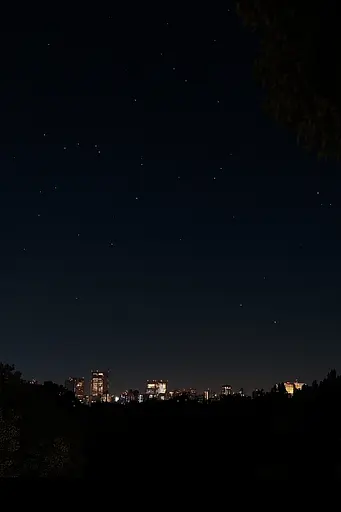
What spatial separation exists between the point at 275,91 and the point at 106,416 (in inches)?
387

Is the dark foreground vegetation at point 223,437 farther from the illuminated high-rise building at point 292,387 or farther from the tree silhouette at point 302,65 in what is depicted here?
the tree silhouette at point 302,65

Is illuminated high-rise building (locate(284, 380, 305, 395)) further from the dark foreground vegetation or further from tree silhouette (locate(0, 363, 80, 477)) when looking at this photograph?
tree silhouette (locate(0, 363, 80, 477))

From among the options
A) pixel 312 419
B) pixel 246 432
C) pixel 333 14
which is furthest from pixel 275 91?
pixel 246 432

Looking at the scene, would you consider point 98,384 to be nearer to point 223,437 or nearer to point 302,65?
point 223,437

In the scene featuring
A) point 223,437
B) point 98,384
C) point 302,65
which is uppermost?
point 98,384

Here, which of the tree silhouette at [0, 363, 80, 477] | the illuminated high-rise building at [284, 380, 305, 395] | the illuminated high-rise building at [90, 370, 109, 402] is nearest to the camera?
the illuminated high-rise building at [284, 380, 305, 395]

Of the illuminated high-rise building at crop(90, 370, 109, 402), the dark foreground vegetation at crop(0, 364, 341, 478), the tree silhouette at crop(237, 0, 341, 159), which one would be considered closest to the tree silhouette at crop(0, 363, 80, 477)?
the dark foreground vegetation at crop(0, 364, 341, 478)

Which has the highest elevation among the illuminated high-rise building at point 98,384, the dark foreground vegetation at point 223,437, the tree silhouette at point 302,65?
the illuminated high-rise building at point 98,384

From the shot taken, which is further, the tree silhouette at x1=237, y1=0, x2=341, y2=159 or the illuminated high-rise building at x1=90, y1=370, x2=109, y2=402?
the illuminated high-rise building at x1=90, y1=370, x2=109, y2=402

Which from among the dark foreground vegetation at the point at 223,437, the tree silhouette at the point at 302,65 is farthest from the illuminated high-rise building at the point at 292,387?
the tree silhouette at the point at 302,65

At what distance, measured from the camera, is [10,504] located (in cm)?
530

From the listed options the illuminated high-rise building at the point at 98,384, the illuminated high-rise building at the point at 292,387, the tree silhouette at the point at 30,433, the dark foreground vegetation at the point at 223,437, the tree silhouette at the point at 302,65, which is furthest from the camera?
the illuminated high-rise building at the point at 98,384

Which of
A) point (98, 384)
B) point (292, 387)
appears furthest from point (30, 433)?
point (98, 384)

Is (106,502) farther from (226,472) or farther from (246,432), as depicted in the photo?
(246,432)
